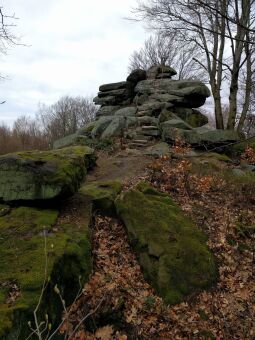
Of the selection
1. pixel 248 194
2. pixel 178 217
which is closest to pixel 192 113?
pixel 248 194

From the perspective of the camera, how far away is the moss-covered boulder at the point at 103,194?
6992 mm

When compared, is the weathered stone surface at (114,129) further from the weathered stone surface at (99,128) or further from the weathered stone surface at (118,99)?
the weathered stone surface at (118,99)

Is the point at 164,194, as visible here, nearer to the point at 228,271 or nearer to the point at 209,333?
the point at 228,271

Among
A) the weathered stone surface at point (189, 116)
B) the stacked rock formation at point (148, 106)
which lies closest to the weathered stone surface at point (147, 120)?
the stacked rock formation at point (148, 106)

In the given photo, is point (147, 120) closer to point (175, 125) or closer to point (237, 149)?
point (175, 125)

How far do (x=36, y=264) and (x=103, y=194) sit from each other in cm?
299

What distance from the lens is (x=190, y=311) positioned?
498 centimetres

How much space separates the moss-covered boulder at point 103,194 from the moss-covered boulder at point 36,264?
701 mm

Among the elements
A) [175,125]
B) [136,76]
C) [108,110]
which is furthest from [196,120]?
[108,110]

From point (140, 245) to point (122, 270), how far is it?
24.9 inches

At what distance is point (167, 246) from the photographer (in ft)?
19.4

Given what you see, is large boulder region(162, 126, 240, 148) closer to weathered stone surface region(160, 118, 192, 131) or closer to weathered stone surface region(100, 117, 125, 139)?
weathered stone surface region(160, 118, 192, 131)

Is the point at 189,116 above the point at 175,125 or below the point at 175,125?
above

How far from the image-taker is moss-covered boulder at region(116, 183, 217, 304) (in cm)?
539
